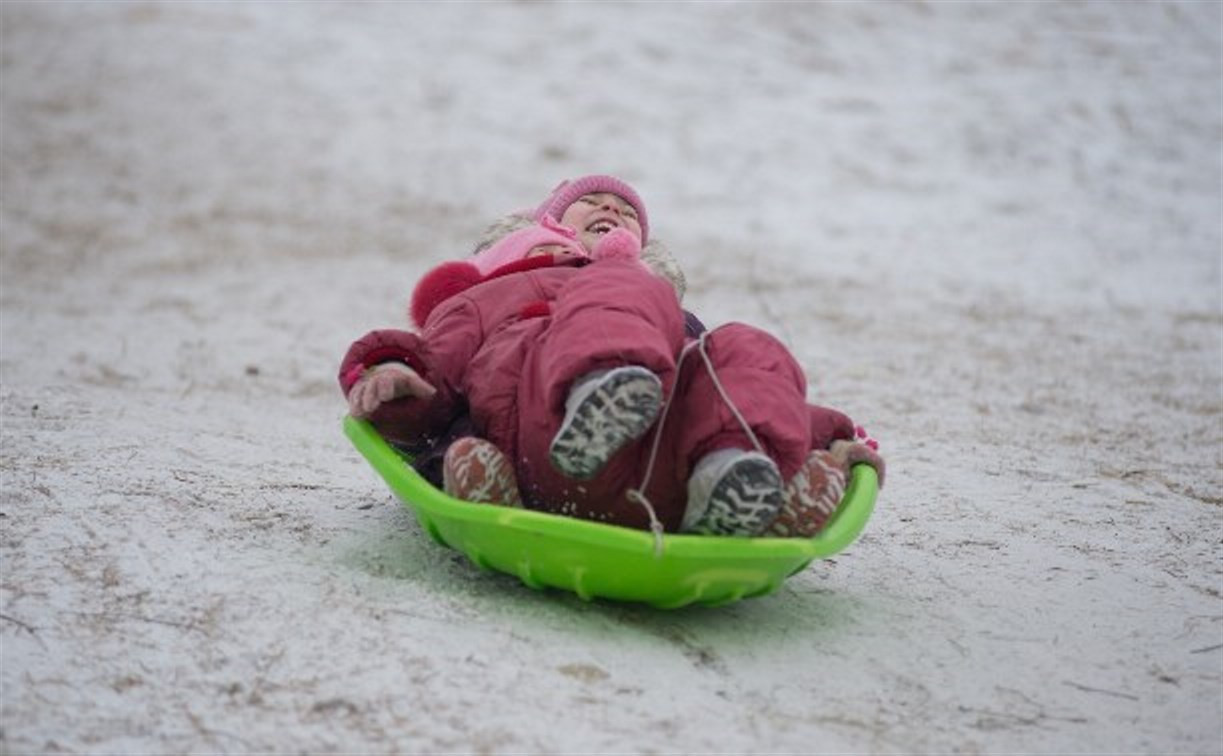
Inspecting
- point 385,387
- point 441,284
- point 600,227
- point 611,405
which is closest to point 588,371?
point 611,405

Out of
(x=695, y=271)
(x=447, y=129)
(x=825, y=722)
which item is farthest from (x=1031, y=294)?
(x=825, y=722)

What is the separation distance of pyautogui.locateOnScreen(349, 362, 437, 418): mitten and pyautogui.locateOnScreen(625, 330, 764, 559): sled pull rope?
453mm

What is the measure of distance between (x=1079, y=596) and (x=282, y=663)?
1.56 meters

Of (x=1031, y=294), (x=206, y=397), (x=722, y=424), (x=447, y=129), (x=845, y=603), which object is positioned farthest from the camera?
(x=447, y=129)

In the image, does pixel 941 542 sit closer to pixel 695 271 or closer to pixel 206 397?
pixel 206 397

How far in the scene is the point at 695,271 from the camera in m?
7.22

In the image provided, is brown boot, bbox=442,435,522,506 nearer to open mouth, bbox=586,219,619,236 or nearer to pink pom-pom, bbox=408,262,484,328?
pink pom-pom, bbox=408,262,484,328

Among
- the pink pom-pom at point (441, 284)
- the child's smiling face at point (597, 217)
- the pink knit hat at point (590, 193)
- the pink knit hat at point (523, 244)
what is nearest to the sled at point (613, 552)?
the pink pom-pom at point (441, 284)

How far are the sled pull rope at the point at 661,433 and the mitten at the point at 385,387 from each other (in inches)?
17.8

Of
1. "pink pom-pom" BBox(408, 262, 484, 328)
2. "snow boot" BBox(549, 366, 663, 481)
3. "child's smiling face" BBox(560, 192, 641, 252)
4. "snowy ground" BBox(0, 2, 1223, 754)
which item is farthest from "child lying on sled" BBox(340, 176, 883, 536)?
"child's smiling face" BBox(560, 192, 641, 252)

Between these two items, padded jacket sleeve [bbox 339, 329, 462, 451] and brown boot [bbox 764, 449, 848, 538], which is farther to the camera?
padded jacket sleeve [bbox 339, 329, 462, 451]

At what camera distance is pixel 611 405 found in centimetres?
208

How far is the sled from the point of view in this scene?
85.9 inches

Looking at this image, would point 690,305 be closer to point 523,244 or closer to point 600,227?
point 600,227
